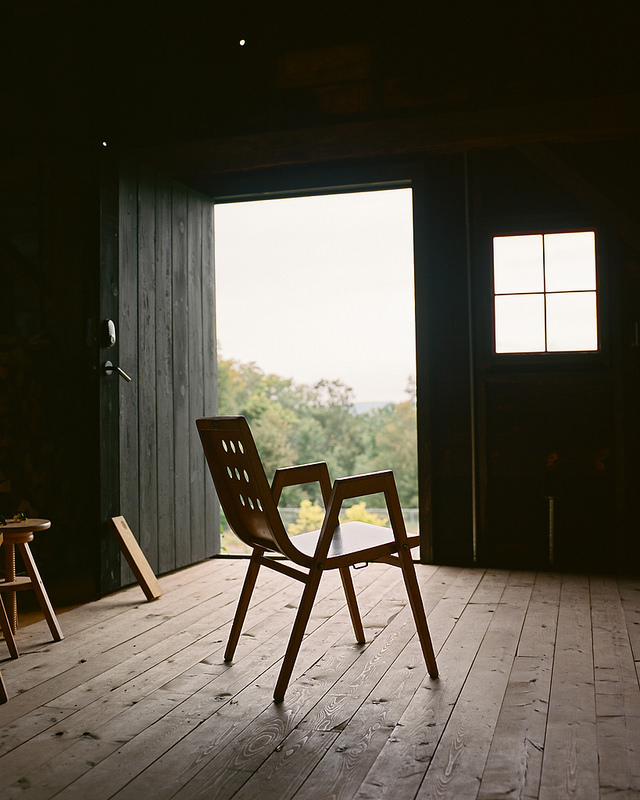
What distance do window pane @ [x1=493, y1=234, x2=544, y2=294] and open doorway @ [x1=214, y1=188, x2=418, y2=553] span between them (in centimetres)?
951

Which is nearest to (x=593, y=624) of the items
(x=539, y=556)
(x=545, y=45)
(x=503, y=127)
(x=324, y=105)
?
(x=539, y=556)

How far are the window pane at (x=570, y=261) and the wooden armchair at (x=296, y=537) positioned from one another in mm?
2242

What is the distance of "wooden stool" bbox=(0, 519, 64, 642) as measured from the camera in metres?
2.79

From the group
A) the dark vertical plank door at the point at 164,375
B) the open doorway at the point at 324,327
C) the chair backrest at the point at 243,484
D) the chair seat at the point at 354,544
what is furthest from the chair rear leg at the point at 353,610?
the open doorway at the point at 324,327

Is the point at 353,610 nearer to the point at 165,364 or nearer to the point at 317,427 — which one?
the point at 165,364

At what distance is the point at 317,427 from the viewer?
45.4 feet

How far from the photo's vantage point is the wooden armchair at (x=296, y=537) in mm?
2180

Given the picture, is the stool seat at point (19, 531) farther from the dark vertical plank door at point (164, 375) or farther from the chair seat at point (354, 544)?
the dark vertical plank door at point (164, 375)

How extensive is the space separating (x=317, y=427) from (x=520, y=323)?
974cm

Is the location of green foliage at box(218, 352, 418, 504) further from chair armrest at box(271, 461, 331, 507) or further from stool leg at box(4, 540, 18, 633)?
chair armrest at box(271, 461, 331, 507)

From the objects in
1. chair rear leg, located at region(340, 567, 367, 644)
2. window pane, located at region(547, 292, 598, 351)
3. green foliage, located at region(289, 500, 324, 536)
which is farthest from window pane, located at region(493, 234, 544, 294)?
green foliage, located at region(289, 500, 324, 536)

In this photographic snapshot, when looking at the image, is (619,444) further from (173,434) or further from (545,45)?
(173,434)

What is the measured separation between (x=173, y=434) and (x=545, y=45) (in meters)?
2.75

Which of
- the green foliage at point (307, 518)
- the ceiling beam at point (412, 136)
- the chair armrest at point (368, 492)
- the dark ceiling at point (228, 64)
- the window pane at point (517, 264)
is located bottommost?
the green foliage at point (307, 518)
